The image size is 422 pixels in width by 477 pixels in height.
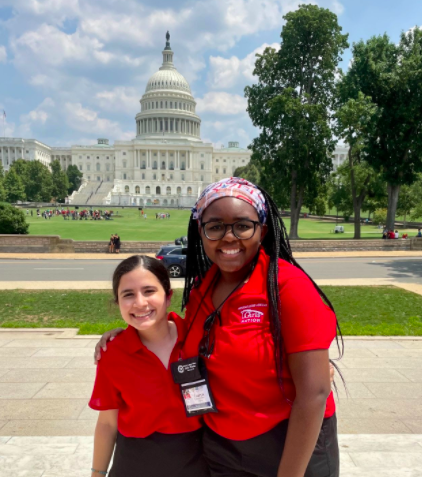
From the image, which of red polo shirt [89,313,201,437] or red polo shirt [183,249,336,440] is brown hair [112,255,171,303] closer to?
red polo shirt [89,313,201,437]

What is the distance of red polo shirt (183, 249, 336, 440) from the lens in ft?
5.36

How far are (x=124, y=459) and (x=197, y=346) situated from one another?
0.69 m

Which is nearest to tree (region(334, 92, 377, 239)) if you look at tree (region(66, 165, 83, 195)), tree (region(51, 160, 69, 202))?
tree (region(51, 160, 69, 202))

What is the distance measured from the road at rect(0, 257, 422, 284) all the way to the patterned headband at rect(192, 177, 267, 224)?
13766 millimetres

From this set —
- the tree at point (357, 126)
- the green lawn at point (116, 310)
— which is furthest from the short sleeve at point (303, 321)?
the tree at point (357, 126)

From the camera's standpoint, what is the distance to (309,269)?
1764cm

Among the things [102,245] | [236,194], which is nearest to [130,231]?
[102,245]

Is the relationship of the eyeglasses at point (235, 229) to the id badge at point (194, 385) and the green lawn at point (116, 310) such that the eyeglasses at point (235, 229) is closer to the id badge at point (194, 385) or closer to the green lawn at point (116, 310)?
the id badge at point (194, 385)

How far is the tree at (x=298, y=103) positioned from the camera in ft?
92.7

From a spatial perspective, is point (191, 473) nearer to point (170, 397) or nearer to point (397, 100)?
point (170, 397)

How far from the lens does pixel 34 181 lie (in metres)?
95.8

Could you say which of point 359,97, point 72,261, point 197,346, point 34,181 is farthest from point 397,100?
point 34,181

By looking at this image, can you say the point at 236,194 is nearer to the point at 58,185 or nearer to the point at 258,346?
the point at 258,346

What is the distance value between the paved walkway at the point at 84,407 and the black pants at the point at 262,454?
1480 mm
